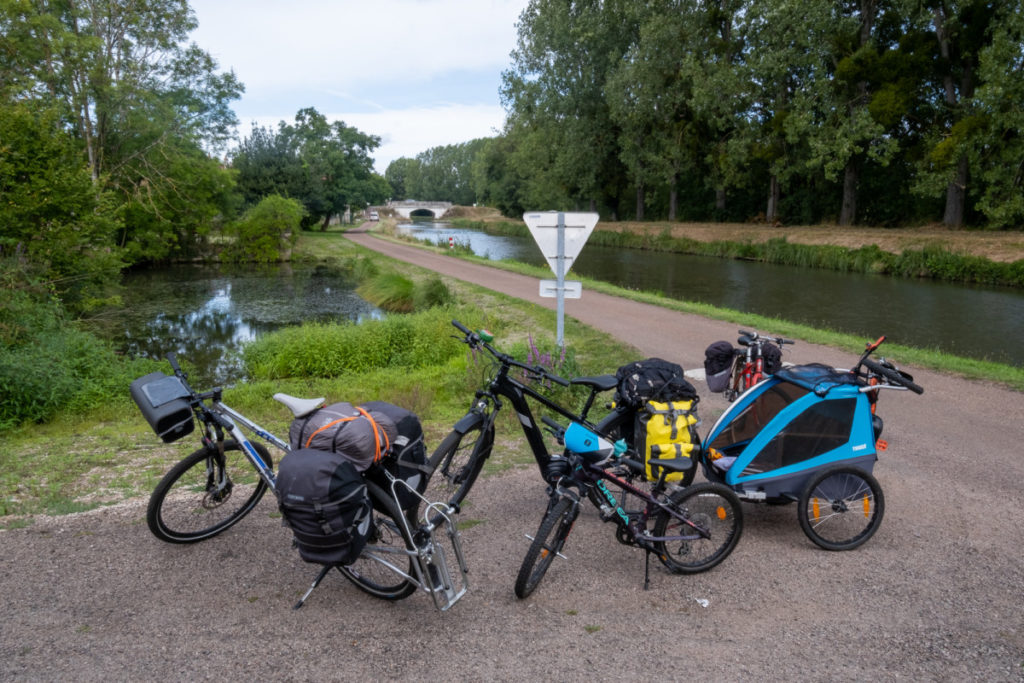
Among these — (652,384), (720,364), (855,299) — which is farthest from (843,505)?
(855,299)

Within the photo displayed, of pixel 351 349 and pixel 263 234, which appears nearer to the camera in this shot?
pixel 351 349

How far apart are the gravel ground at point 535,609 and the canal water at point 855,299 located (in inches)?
449

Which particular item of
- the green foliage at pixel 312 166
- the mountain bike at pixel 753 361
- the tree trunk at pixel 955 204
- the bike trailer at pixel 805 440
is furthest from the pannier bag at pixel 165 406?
the green foliage at pixel 312 166

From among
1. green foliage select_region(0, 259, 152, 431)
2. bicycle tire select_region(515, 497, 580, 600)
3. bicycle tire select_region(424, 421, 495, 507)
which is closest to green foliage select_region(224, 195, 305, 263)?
green foliage select_region(0, 259, 152, 431)

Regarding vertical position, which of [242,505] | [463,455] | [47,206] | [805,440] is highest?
[47,206]

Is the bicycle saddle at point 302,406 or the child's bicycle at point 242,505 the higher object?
the bicycle saddle at point 302,406

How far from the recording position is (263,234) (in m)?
36.2

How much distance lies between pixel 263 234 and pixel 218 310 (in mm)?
16105

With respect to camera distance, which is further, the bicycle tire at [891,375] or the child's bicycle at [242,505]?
the bicycle tire at [891,375]

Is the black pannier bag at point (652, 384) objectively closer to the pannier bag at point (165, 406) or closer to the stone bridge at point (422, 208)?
the pannier bag at point (165, 406)

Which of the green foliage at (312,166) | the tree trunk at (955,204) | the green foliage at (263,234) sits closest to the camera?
the tree trunk at (955,204)

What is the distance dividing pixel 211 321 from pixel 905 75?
97.3 feet

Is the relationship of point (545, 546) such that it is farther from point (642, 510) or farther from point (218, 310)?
point (218, 310)

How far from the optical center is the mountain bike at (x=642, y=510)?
11.2 feet
